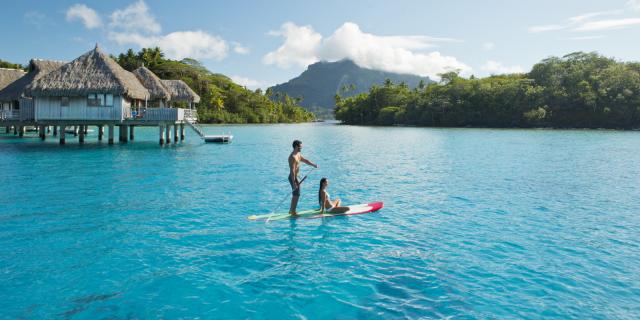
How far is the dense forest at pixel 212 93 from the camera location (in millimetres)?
106688

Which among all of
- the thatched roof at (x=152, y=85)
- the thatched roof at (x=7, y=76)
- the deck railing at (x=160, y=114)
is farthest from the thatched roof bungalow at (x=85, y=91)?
the thatched roof at (x=7, y=76)

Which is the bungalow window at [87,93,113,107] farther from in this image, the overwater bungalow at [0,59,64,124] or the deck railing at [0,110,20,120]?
the deck railing at [0,110,20,120]

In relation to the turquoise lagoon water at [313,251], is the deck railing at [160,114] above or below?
above

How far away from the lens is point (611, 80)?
84.5 m

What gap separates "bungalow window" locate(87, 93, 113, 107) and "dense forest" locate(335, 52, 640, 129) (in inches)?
3309

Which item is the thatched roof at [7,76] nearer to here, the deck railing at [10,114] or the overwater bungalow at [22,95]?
the overwater bungalow at [22,95]

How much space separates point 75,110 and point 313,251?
31.5m

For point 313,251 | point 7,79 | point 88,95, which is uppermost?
point 7,79

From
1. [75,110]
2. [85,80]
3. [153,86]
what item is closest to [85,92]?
[85,80]

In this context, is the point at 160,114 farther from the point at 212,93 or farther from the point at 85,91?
the point at 212,93

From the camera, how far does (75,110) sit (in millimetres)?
33812

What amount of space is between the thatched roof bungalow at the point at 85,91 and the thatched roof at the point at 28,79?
5495mm

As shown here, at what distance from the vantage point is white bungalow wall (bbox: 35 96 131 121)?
33.7 meters

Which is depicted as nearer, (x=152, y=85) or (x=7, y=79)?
(x=152, y=85)
